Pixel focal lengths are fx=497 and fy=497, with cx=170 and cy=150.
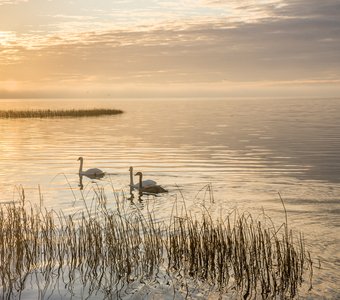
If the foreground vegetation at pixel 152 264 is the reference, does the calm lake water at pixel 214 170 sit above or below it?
below

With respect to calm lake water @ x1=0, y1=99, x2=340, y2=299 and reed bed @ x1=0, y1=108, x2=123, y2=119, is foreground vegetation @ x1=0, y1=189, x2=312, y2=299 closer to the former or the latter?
calm lake water @ x1=0, y1=99, x2=340, y2=299

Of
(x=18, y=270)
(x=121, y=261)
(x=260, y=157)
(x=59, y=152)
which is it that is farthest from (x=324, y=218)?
(x=59, y=152)

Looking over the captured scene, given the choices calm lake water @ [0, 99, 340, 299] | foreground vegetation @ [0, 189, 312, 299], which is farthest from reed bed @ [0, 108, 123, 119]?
foreground vegetation @ [0, 189, 312, 299]

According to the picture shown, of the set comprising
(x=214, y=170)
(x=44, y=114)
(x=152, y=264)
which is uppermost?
(x=44, y=114)

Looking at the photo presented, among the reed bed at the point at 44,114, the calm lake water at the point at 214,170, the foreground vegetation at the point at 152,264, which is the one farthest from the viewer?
the reed bed at the point at 44,114

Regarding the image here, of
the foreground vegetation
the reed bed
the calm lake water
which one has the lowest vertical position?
the calm lake water

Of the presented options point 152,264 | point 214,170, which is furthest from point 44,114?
point 152,264

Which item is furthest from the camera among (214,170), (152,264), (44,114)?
(44,114)

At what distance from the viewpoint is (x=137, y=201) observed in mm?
Result: 24562

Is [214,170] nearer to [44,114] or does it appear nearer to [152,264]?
[152,264]

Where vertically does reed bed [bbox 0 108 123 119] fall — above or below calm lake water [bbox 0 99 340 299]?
above

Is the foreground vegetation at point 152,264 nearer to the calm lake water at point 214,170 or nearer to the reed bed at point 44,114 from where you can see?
the calm lake water at point 214,170

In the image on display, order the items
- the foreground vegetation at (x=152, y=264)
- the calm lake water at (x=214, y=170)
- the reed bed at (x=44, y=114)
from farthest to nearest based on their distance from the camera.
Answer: the reed bed at (x=44, y=114) → the calm lake water at (x=214, y=170) → the foreground vegetation at (x=152, y=264)

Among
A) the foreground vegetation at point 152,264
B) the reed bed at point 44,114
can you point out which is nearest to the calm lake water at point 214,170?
the foreground vegetation at point 152,264
